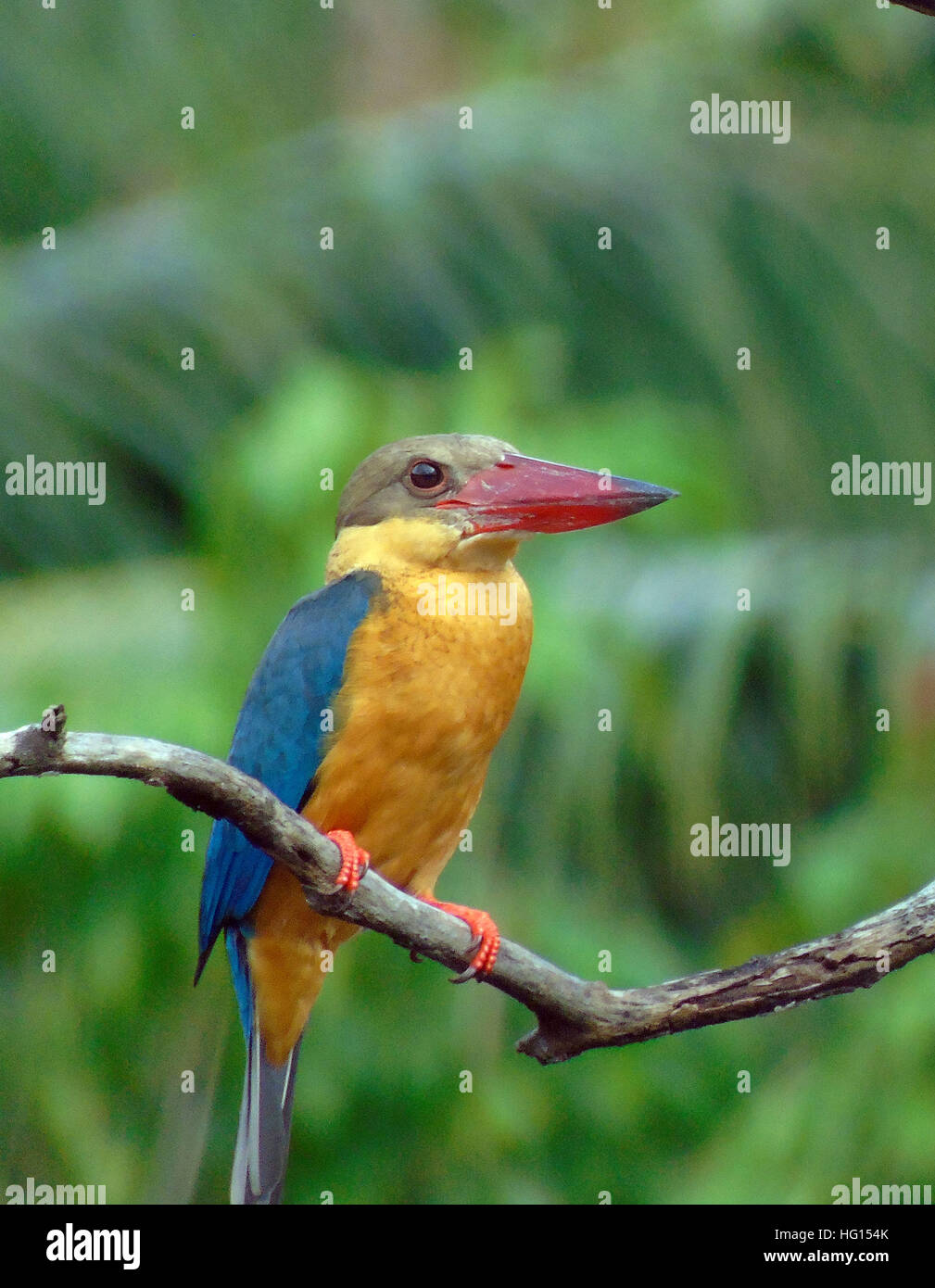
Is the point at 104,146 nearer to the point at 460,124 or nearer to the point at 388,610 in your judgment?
the point at 460,124

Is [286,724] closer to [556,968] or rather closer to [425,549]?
[425,549]

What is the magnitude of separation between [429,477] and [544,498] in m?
0.29

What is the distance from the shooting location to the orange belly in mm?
3012

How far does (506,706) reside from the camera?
307 cm

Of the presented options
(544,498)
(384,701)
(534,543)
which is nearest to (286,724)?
(384,701)

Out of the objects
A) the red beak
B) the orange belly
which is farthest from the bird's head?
the orange belly

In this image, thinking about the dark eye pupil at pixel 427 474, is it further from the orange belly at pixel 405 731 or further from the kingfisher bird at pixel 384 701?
the orange belly at pixel 405 731

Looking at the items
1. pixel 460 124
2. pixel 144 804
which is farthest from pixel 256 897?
pixel 460 124

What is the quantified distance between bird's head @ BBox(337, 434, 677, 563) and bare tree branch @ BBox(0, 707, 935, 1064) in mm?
722

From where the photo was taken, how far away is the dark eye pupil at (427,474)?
319 cm

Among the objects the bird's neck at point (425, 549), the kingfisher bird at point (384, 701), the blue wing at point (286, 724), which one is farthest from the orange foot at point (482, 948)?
the bird's neck at point (425, 549)

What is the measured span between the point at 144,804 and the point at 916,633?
2198mm

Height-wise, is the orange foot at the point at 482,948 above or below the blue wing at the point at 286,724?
below

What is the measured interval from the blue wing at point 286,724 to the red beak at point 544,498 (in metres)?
0.26
